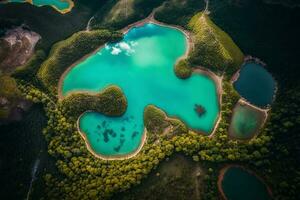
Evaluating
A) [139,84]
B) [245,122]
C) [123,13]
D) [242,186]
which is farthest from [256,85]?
[123,13]

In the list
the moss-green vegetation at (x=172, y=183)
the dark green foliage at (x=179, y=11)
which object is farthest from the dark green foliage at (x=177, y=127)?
the dark green foliage at (x=179, y=11)

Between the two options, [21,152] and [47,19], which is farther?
[47,19]

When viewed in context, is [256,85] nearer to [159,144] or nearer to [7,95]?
[159,144]

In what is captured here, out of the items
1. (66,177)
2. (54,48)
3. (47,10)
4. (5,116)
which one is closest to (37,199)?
(66,177)

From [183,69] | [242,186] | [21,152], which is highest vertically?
[183,69]

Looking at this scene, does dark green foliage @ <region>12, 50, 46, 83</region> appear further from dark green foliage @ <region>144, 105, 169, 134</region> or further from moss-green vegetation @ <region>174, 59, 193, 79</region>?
moss-green vegetation @ <region>174, 59, 193, 79</region>

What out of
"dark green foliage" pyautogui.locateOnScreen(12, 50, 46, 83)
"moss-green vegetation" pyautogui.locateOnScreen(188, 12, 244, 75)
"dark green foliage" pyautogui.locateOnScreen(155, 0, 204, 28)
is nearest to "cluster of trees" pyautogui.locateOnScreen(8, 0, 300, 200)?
"moss-green vegetation" pyautogui.locateOnScreen(188, 12, 244, 75)

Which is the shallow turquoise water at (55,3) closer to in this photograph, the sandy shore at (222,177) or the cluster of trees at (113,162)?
the cluster of trees at (113,162)
